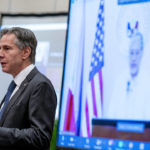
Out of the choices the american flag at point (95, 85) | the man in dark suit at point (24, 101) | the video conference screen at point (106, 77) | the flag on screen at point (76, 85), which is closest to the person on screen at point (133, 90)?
the video conference screen at point (106, 77)

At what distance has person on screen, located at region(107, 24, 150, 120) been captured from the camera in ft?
8.20

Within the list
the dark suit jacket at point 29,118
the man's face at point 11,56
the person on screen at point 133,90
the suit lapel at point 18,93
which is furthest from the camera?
the person on screen at point 133,90

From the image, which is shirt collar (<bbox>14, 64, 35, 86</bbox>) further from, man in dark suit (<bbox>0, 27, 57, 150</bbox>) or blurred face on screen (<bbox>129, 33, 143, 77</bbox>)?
blurred face on screen (<bbox>129, 33, 143, 77</bbox>)

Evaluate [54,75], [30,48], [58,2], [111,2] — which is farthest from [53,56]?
[30,48]

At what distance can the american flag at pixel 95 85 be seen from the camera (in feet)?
8.86

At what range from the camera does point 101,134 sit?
2617 millimetres

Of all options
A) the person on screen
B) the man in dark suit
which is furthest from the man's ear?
the person on screen

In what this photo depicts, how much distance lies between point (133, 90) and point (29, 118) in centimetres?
94

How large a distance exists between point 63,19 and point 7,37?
135 centimetres

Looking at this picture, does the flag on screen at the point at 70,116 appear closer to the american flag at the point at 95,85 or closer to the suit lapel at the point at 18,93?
the american flag at the point at 95,85

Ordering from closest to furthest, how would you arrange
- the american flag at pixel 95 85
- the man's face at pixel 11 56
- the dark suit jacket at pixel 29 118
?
the dark suit jacket at pixel 29 118 < the man's face at pixel 11 56 < the american flag at pixel 95 85

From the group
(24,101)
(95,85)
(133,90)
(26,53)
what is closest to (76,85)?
(95,85)

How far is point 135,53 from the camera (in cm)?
261

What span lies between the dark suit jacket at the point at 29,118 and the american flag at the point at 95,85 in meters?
0.86
